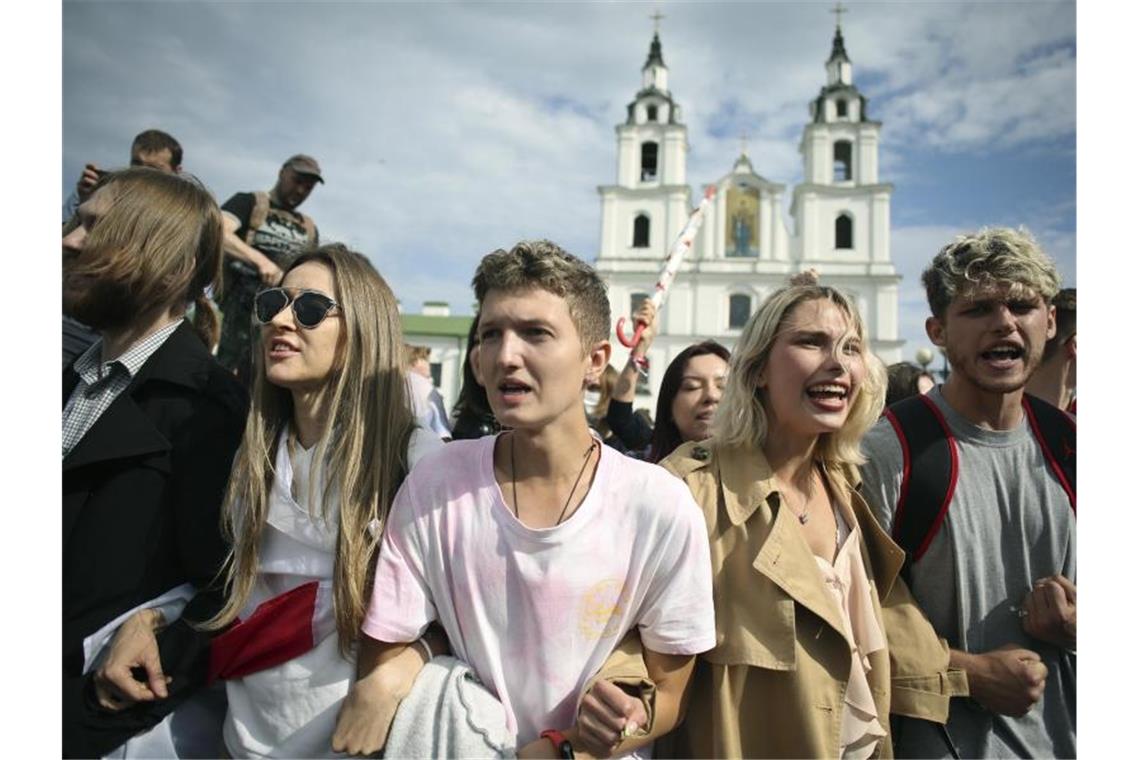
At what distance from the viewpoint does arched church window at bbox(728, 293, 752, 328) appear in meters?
46.5

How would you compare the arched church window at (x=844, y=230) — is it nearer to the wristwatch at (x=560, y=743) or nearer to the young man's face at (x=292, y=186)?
the young man's face at (x=292, y=186)

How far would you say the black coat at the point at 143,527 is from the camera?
2.08 meters

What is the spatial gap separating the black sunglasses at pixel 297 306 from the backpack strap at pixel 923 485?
2.02 m

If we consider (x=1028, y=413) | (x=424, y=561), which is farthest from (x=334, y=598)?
(x=1028, y=413)

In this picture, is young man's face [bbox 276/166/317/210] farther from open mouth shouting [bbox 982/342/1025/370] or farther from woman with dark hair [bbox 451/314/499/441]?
open mouth shouting [bbox 982/342/1025/370]

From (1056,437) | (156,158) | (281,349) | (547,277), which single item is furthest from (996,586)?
(156,158)

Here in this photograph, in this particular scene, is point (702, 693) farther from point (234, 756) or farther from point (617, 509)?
point (234, 756)

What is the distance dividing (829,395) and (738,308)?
4588cm

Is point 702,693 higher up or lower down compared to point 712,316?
lower down

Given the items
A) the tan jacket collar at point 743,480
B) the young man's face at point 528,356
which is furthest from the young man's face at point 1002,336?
the young man's face at point 528,356

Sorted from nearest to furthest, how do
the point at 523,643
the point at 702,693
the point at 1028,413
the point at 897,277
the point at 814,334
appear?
the point at 523,643 → the point at 702,693 → the point at 814,334 → the point at 1028,413 → the point at 897,277

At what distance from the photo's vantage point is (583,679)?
197cm

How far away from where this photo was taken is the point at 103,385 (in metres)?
2.45

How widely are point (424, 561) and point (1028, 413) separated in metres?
2.16
